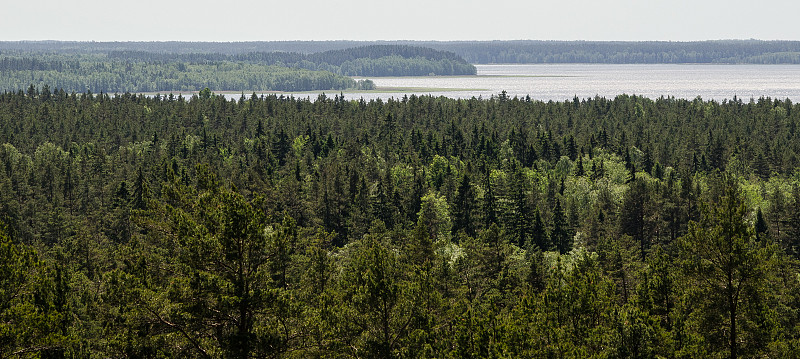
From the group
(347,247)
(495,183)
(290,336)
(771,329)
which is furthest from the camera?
(495,183)

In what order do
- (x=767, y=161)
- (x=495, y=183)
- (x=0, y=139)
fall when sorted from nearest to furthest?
(x=495, y=183), (x=767, y=161), (x=0, y=139)

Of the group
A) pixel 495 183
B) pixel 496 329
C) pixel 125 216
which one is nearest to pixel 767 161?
pixel 495 183

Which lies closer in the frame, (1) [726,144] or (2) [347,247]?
(2) [347,247]

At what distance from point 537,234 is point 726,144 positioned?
299 ft

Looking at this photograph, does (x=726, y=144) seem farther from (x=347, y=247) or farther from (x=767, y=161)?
(x=347, y=247)

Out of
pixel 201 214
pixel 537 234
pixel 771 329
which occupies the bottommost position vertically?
pixel 537 234

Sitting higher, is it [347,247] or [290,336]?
[290,336]

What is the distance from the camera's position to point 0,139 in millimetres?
193875

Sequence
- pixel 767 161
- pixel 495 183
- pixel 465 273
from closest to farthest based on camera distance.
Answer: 1. pixel 465 273
2. pixel 495 183
3. pixel 767 161

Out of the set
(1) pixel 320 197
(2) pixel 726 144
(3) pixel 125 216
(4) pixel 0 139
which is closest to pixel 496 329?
(3) pixel 125 216

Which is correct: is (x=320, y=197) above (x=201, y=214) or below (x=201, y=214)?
below

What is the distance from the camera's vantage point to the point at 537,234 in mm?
106750

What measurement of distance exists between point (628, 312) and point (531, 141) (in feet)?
474

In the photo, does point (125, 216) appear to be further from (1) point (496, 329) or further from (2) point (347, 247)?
(1) point (496, 329)
